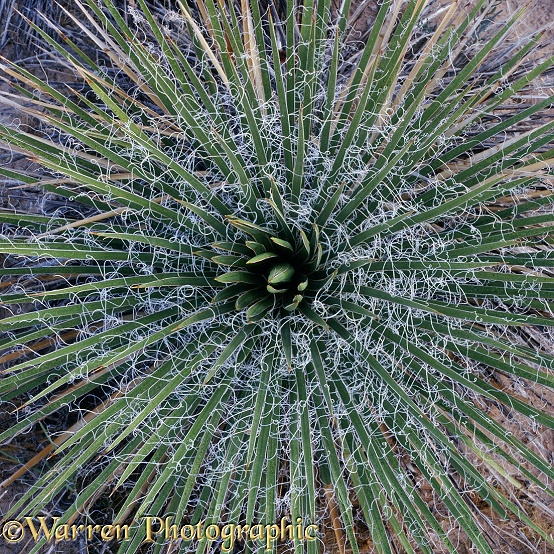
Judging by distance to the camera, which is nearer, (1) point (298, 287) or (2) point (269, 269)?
(1) point (298, 287)

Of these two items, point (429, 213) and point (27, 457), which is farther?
point (27, 457)

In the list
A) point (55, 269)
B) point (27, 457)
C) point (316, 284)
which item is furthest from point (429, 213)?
point (27, 457)

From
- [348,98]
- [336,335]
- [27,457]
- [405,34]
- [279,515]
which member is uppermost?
[405,34]

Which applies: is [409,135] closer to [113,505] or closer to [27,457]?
[113,505]

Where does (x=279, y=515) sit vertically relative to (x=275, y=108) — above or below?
below

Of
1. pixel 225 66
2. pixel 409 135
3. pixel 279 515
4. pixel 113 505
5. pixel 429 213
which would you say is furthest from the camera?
pixel 113 505

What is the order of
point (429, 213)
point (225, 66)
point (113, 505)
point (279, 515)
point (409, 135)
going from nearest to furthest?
point (429, 213) → point (225, 66) → point (409, 135) → point (279, 515) → point (113, 505)
